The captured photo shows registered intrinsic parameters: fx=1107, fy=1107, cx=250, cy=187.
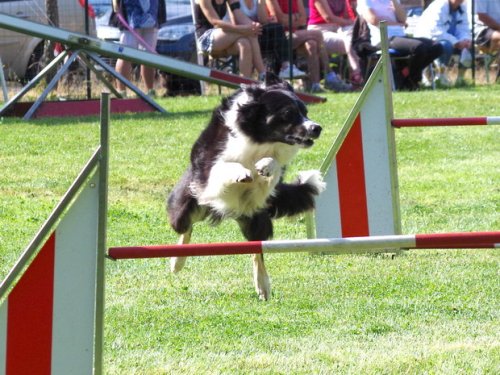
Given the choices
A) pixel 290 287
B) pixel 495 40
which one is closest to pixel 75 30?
pixel 495 40

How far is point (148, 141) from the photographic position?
11609 millimetres

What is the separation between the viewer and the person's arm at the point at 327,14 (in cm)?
1579

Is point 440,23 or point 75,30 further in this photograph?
point 75,30

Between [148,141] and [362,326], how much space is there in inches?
259

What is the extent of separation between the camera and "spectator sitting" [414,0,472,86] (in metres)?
16.2

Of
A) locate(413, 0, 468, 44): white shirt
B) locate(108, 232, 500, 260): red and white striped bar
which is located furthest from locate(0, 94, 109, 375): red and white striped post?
locate(413, 0, 468, 44): white shirt

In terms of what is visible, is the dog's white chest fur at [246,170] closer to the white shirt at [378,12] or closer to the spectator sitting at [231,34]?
the spectator sitting at [231,34]

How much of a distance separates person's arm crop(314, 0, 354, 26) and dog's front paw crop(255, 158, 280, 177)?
985 cm

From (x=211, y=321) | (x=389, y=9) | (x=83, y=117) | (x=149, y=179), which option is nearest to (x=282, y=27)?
(x=389, y=9)

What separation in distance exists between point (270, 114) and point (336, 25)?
1002cm

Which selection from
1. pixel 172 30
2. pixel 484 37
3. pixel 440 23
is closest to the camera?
pixel 440 23

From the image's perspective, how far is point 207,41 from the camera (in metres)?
14.7

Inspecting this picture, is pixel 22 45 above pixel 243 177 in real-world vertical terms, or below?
below

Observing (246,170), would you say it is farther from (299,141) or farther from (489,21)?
(489,21)
